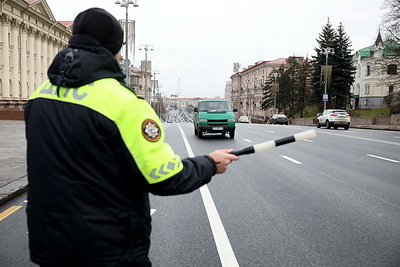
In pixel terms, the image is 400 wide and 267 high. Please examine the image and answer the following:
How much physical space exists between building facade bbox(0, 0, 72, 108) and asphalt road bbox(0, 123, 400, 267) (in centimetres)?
4336

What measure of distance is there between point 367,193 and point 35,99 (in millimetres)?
7158

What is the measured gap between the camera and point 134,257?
193 cm

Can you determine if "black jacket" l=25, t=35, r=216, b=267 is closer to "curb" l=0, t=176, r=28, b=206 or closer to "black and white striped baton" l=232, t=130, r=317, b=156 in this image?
"black and white striped baton" l=232, t=130, r=317, b=156

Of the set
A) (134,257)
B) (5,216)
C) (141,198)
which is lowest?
(5,216)

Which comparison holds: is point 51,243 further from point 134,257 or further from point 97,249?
point 134,257

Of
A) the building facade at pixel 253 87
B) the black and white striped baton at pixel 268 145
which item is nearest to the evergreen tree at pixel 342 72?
the building facade at pixel 253 87

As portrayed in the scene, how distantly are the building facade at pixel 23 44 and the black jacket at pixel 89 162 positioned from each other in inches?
1891

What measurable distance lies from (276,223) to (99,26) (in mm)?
4396

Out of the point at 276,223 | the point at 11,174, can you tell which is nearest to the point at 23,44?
the point at 11,174

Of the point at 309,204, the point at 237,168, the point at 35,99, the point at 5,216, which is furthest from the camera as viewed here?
the point at 237,168

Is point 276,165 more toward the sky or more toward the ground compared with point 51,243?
more toward the ground

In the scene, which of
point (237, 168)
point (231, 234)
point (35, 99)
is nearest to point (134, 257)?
point (35, 99)

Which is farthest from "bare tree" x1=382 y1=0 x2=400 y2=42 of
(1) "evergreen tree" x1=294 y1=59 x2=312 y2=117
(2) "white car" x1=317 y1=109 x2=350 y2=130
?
(1) "evergreen tree" x1=294 y1=59 x2=312 y2=117

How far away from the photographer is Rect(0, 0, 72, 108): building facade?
166 ft
